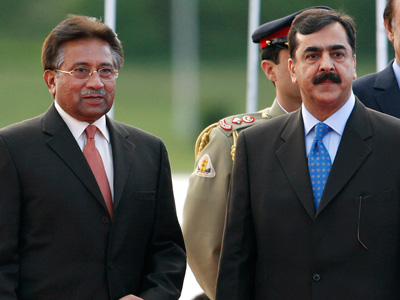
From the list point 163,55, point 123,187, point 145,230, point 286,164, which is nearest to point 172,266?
point 145,230

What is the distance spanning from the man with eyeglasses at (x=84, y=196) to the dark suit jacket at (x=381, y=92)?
0.97 m

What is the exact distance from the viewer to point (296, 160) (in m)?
3.10

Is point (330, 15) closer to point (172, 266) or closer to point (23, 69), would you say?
point (172, 266)

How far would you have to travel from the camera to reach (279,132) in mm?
3211

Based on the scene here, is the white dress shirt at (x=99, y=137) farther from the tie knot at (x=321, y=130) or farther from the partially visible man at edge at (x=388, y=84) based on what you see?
the partially visible man at edge at (x=388, y=84)

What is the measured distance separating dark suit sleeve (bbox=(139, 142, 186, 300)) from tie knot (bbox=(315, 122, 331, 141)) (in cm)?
69

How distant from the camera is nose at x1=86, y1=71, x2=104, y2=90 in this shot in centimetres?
320

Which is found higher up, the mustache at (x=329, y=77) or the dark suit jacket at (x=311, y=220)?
the mustache at (x=329, y=77)

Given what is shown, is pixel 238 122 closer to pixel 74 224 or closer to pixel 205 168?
pixel 205 168

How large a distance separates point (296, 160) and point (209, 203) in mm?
666

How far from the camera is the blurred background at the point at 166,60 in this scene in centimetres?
1807

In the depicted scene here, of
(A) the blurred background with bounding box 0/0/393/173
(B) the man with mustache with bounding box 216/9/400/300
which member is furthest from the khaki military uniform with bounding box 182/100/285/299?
(A) the blurred background with bounding box 0/0/393/173

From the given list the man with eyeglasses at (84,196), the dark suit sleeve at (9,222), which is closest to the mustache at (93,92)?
the man with eyeglasses at (84,196)

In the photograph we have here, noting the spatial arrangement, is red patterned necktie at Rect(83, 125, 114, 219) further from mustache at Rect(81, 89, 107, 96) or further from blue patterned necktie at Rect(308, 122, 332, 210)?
blue patterned necktie at Rect(308, 122, 332, 210)
